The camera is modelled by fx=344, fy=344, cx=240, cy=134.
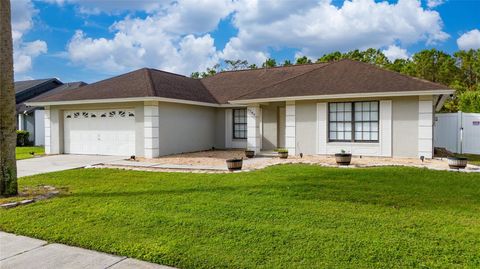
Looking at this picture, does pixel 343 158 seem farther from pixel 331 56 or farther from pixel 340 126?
pixel 331 56

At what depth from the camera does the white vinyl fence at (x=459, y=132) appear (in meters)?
16.6

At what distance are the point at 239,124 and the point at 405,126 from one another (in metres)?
8.55

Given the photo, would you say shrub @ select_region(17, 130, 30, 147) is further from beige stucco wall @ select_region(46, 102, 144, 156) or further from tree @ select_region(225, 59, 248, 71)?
tree @ select_region(225, 59, 248, 71)

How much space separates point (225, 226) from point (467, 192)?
5.62 m

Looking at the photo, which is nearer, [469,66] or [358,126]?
[358,126]

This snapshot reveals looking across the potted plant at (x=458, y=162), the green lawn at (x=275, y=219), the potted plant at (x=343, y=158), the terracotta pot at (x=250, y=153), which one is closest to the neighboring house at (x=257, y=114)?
the terracotta pot at (x=250, y=153)

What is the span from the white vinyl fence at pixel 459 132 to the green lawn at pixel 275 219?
8.97m

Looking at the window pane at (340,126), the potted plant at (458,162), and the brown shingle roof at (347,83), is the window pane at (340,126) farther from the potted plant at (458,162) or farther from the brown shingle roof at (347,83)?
the potted plant at (458,162)

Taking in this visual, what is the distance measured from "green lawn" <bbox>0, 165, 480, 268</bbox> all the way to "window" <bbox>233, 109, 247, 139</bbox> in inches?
369

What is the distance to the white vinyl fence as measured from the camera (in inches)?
652

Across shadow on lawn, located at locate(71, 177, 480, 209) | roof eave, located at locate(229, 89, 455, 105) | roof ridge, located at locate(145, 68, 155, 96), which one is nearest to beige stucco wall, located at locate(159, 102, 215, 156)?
roof ridge, located at locate(145, 68, 155, 96)

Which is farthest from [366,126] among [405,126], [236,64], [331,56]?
[236,64]

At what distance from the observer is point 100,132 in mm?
16469

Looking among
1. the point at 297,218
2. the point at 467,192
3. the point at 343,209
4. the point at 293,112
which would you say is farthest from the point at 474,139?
the point at 297,218
